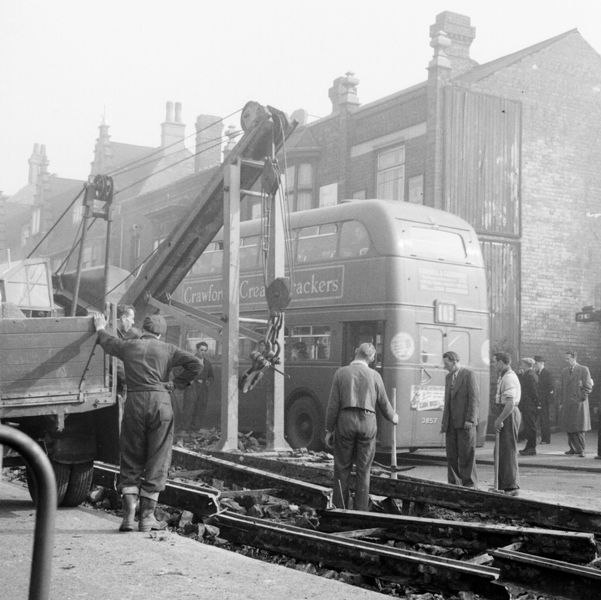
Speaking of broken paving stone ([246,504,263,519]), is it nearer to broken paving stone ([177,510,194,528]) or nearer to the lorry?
broken paving stone ([177,510,194,528])

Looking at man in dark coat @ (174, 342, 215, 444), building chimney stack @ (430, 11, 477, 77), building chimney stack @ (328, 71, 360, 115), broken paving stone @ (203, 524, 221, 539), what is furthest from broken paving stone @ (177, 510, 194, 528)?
building chimney stack @ (328, 71, 360, 115)

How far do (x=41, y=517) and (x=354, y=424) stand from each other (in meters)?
6.23

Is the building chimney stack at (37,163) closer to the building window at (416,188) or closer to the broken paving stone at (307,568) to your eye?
the building window at (416,188)

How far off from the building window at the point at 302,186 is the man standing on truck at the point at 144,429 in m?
20.7

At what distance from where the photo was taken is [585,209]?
25828 mm

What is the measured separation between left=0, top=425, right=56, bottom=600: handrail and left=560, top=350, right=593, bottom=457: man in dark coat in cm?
1503

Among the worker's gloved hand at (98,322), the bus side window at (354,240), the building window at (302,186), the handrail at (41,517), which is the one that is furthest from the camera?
the building window at (302,186)

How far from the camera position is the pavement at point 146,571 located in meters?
5.59

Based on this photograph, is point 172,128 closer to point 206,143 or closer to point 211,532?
point 206,143

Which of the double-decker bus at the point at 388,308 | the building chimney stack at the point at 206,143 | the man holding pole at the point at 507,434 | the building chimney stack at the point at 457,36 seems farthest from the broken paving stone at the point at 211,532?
the building chimney stack at the point at 206,143

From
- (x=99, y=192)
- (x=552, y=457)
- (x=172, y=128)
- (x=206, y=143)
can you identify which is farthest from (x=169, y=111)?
(x=99, y=192)

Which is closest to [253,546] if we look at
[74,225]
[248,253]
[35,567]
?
[35,567]

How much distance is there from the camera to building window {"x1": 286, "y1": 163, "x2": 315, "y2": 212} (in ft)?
92.7

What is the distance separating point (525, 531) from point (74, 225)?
147ft
